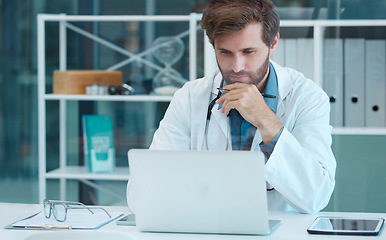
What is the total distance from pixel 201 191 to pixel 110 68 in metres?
2.23

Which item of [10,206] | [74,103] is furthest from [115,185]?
[10,206]

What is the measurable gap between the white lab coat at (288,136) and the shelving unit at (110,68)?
81cm

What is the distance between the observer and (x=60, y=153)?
3512mm

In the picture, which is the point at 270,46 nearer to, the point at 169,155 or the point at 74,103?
the point at 169,155

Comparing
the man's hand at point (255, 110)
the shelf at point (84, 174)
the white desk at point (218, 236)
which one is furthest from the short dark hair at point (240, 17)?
the shelf at point (84, 174)

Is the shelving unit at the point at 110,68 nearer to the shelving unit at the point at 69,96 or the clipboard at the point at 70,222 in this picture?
the shelving unit at the point at 69,96

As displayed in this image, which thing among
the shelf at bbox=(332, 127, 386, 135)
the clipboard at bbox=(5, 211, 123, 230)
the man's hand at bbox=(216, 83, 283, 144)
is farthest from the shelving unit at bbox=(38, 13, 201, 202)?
the clipboard at bbox=(5, 211, 123, 230)

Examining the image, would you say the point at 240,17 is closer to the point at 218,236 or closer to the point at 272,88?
the point at 272,88

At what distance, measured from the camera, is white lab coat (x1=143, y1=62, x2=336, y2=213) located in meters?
1.76

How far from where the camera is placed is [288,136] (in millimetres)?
1765

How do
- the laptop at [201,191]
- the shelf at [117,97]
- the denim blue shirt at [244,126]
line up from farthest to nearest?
1. the shelf at [117,97]
2. the denim blue shirt at [244,126]
3. the laptop at [201,191]

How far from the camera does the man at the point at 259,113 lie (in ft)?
5.83

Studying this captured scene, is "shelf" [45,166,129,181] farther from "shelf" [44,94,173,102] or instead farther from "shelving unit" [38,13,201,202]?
"shelf" [44,94,173,102]

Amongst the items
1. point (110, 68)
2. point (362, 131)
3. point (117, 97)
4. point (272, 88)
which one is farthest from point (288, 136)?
point (110, 68)
